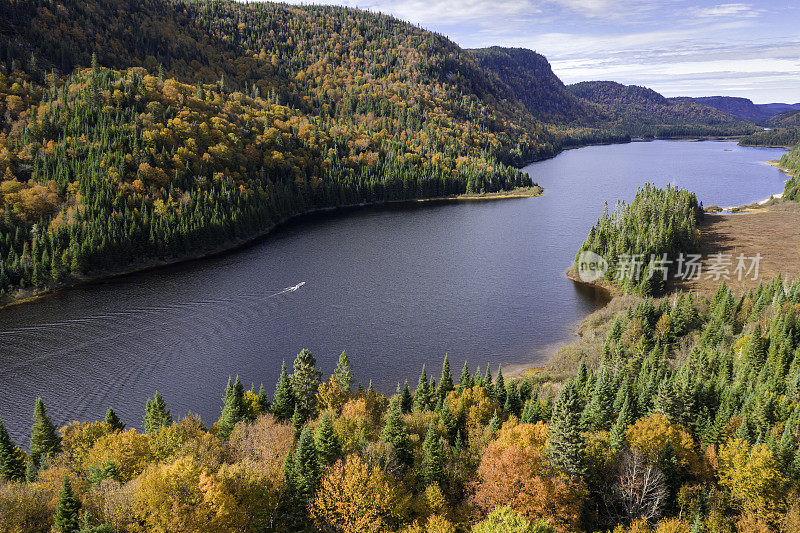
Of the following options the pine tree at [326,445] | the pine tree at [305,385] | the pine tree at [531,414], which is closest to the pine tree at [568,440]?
the pine tree at [531,414]

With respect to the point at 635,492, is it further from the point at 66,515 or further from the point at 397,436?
the point at 66,515

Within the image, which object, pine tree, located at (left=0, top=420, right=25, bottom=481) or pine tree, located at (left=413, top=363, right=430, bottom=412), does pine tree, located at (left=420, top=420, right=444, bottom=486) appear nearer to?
pine tree, located at (left=413, top=363, right=430, bottom=412)

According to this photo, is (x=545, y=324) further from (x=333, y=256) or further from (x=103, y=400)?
(x=103, y=400)

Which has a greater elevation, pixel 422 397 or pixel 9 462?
pixel 9 462

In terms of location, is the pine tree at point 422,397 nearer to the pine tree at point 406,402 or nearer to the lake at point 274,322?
the pine tree at point 406,402

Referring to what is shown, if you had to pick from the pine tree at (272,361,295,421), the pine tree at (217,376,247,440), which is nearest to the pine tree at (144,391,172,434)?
the pine tree at (217,376,247,440)

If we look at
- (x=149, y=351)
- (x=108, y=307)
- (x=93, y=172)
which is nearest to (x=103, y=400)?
(x=149, y=351)

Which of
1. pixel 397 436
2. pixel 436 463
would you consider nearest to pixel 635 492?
pixel 436 463
